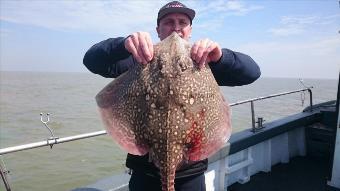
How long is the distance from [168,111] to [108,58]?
755mm

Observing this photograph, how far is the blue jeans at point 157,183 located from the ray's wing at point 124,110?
0.60m

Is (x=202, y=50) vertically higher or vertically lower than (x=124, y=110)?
higher

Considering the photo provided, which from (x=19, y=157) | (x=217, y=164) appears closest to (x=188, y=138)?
(x=217, y=164)

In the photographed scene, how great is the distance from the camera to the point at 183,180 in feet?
8.34

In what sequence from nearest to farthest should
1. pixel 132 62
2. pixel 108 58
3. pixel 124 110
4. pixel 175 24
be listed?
pixel 124 110 < pixel 108 58 < pixel 175 24 < pixel 132 62

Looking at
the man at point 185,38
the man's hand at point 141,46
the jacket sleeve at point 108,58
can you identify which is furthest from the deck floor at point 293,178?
the man's hand at point 141,46

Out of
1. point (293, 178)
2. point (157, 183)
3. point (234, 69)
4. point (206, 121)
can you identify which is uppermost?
point (234, 69)

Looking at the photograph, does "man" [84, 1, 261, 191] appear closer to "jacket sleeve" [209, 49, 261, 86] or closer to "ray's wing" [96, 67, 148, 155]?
"jacket sleeve" [209, 49, 261, 86]

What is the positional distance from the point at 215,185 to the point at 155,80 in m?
3.85

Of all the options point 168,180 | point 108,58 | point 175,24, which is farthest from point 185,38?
point 168,180

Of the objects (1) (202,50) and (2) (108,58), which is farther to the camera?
(2) (108,58)

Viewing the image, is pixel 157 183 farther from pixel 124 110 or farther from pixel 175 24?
pixel 175 24

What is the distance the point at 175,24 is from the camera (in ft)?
8.30

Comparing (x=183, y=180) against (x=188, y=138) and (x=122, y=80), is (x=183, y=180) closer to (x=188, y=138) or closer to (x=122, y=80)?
(x=188, y=138)
